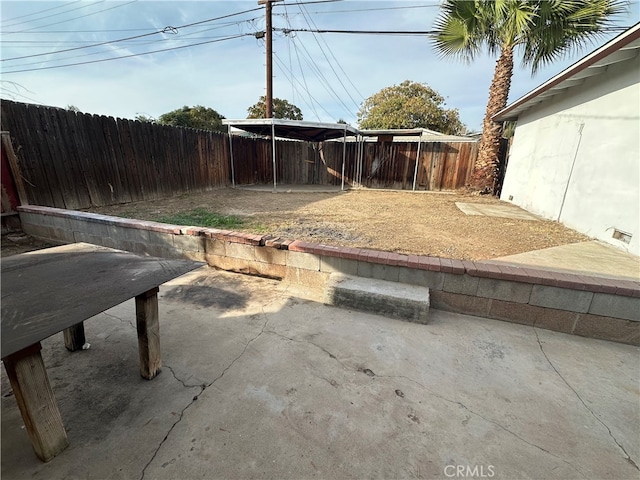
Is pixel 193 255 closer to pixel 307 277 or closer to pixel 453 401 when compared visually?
pixel 307 277

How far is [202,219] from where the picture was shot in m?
4.92

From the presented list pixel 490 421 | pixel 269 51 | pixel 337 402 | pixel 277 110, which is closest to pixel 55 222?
pixel 337 402

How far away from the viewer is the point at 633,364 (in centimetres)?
194

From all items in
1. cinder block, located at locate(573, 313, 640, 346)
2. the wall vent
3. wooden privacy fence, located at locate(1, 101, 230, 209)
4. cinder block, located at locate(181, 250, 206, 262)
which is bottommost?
cinder block, located at locate(573, 313, 640, 346)

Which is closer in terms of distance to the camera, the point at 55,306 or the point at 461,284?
the point at 55,306

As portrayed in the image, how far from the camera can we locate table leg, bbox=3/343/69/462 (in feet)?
3.44

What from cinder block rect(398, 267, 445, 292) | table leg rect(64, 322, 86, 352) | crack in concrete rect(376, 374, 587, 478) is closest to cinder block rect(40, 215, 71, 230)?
table leg rect(64, 322, 86, 352)

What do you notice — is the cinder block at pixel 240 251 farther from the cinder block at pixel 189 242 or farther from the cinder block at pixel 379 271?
the cinder block at pixel 379 271

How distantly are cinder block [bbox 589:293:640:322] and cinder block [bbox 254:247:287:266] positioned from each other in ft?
8.94

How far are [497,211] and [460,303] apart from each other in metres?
4.81

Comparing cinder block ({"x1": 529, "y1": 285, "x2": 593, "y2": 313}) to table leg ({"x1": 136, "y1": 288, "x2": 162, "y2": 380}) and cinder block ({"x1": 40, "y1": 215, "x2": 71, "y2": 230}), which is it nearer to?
table leg ({"x1": 136, "y1": 288, "x2": 162, "y2": 380})

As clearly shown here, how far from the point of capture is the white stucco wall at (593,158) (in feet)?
12.0

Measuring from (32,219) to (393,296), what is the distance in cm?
556

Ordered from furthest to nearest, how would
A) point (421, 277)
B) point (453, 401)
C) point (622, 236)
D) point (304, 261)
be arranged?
point (622, 236), point (304, 261), point (421, 277), point (453, 401)
